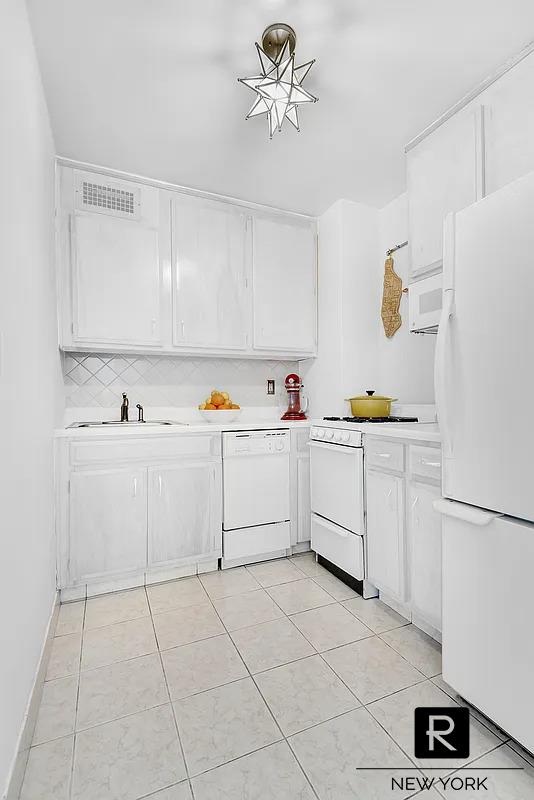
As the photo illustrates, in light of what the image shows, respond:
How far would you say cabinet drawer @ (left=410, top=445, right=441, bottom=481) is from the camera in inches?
73.5

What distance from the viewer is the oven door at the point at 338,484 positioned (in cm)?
238

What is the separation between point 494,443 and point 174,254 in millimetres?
2385

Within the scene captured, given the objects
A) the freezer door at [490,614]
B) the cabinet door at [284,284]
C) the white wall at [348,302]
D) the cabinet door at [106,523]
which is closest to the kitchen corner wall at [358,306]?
the white wall at [348,302]

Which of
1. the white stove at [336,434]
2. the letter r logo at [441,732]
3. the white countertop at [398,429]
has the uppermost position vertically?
the white countertop at [398,429]

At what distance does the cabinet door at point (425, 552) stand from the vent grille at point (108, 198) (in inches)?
97.2

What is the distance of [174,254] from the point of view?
2.92 metres

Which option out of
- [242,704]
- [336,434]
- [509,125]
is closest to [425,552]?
[336,434]

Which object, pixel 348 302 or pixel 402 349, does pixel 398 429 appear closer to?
pixel 402 349

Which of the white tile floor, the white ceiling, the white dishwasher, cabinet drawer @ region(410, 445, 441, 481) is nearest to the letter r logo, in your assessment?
the white tile floor

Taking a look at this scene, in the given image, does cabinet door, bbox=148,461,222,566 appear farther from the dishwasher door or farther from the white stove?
the white stove

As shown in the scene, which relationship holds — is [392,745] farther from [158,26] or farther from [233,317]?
[158,26]

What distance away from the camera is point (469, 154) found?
2.01 meters

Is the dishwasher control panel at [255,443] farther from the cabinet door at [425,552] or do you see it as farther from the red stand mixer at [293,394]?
the cabinet door at [425,552]

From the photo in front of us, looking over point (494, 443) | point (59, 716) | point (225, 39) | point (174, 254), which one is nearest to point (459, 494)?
point (494, 443)
